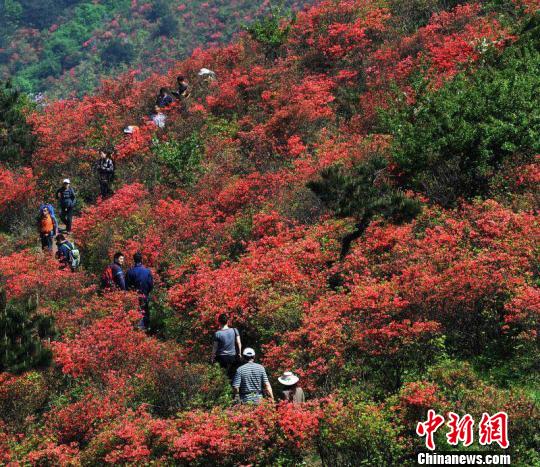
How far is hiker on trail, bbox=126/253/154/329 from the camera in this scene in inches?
639

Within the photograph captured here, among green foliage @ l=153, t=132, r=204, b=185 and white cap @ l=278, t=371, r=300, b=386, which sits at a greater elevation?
white cap @ l=278, t=371, r=300, b=386

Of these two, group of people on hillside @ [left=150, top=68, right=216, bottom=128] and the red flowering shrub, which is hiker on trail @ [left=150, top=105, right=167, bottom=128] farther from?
the red flowering shrub

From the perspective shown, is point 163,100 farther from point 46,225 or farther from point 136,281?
point 136,281

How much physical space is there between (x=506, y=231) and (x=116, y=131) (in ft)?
52.8

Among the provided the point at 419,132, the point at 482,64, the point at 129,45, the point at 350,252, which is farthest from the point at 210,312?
the point at 129,45

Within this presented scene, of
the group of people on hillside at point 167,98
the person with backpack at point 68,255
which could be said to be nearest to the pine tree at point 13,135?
the group of people on hillside at point 167,98

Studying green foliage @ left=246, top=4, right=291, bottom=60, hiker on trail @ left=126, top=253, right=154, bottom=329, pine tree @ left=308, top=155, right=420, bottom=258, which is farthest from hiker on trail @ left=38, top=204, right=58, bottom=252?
green foliage @ left=246, top=4, right=291, bottom=60

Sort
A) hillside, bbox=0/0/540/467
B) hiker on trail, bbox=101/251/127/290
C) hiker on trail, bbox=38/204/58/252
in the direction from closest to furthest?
hillside, bbox=0/0/540/467 < hiker on trail, bbox=101/251/127/290 < hiker on trail, bbox=38/204/58/252

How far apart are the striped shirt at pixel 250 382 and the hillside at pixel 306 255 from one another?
0.48 m

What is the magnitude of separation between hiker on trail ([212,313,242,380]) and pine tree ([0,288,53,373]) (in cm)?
286

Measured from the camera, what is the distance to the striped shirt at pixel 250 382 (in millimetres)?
11852

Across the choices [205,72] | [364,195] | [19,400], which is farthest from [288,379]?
[205,72]

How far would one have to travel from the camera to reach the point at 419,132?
17.9m

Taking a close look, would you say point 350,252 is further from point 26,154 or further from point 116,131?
point 26,154
